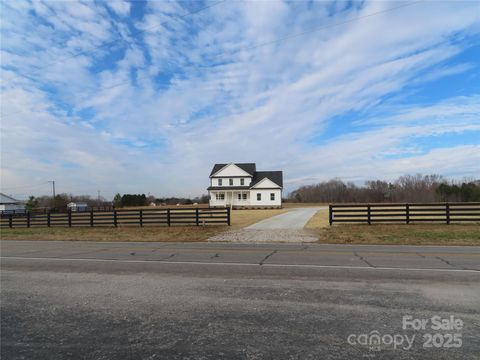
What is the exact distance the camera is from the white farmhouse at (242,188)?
2223 inches

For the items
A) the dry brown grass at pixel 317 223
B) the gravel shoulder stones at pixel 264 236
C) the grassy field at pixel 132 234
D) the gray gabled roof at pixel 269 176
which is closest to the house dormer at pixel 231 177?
the gray gabled roof at pixel 269 176

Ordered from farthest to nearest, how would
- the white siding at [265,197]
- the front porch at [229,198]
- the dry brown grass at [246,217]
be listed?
the front porch at [229,198], the white siding at [265,197], the dry brown grass at [246,217]

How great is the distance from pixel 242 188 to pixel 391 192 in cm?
5351

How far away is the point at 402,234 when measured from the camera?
16859mm

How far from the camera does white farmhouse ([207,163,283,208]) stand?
56.5 meters

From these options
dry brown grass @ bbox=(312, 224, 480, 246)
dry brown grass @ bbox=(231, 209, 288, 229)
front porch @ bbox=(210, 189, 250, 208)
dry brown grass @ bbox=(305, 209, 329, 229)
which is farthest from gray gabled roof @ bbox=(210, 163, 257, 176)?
dry brown grass @ bbox=(312, 224, 480, 246)

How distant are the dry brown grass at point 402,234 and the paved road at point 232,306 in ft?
16.0

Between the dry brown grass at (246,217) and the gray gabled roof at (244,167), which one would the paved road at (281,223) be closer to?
the dry brown grass at (246,217)

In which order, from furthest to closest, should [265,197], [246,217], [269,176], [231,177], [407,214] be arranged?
[269,176] < [231,177] < [265,197] < [246,217] < [407,214]

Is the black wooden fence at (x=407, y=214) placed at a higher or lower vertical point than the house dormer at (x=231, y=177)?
lower

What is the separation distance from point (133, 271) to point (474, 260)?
9466mm

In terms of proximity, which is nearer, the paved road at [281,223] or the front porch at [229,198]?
the paved road at [281,223]

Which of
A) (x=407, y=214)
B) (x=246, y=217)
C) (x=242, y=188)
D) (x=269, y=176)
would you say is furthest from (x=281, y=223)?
(x=269, y=176)

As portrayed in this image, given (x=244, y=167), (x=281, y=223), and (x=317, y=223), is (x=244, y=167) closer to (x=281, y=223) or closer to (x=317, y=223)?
(x=281, y=223)
